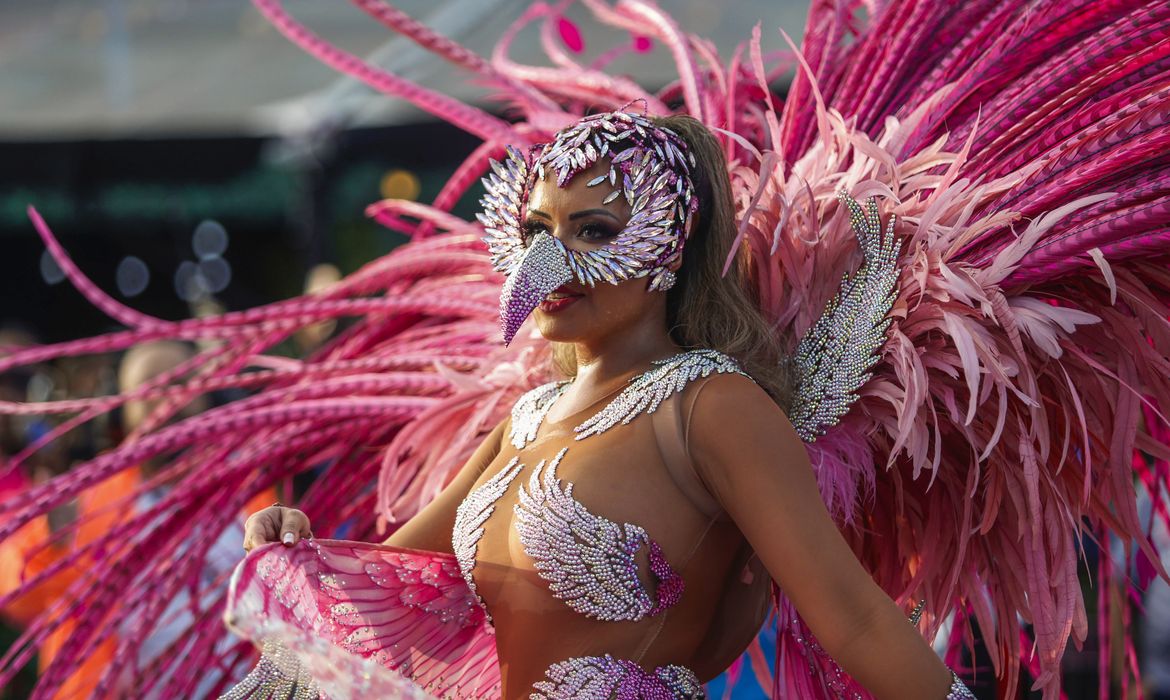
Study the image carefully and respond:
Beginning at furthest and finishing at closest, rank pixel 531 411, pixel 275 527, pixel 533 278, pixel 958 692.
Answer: pixel 531 411 → pixel 275 527 → pixel 533 278 → pixel 958 692

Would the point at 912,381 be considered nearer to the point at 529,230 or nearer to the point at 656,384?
the point at 656,384

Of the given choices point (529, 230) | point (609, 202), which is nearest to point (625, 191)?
point (609, 202)

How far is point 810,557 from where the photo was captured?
144 centimetres

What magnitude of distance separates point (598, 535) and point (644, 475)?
3.5 inches

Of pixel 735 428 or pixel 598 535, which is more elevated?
pixel 735 428

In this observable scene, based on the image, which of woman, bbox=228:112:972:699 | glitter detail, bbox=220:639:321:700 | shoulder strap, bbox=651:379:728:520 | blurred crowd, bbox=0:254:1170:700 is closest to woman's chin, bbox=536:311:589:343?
woman, bbox=228:112:972:699

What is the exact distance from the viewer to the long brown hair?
1.65 metres

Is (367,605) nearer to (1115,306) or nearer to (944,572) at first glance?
(944,572)

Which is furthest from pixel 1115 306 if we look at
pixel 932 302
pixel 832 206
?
pixel 832 206

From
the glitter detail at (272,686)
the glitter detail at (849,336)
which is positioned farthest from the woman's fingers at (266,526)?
the glitter detail at (849,336)

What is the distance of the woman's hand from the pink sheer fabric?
2 cm

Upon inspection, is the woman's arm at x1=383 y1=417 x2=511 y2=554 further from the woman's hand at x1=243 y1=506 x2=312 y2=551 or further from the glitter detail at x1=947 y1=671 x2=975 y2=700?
the glitter detail at x1=947 y1=671 x2=975 y2=700

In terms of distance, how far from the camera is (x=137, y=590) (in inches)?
85.9

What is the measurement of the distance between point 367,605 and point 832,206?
814mm
